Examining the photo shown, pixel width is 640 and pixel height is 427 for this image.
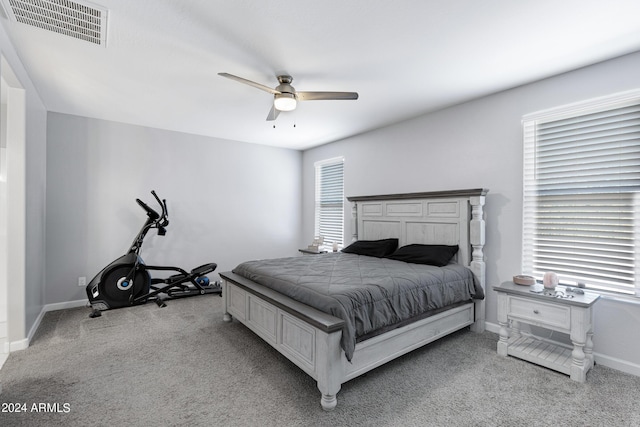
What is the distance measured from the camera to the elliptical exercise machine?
388cm

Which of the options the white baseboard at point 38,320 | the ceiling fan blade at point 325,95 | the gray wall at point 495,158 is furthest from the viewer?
the white baseboard at point 38,320

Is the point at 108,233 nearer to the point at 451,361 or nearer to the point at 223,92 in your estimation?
the point at 223,92

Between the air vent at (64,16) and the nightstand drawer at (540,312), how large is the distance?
396cm

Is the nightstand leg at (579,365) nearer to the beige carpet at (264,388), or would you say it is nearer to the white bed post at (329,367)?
the beige carpet at (264,388)

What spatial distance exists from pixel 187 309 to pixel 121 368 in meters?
1.56

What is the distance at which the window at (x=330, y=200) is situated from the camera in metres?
5.55

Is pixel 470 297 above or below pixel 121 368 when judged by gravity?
above

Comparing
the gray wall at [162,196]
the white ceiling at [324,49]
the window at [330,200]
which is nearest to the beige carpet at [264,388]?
the gray wall at [162,196]

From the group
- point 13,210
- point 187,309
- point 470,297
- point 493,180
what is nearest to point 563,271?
point 470,297

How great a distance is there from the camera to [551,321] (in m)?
2.50

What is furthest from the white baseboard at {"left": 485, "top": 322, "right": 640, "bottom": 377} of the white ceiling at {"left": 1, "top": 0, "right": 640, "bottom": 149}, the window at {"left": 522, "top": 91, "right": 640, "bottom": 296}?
the white ceiling at {"left": 1, "top": 0, "right": 640, "bottom": 149}

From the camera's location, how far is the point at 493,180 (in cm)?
337

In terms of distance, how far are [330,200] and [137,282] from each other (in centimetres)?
338

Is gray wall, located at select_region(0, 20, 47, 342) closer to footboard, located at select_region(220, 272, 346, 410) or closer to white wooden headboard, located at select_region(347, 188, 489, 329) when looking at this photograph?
footboard, located at select_region(220, 272, 346, 410)
